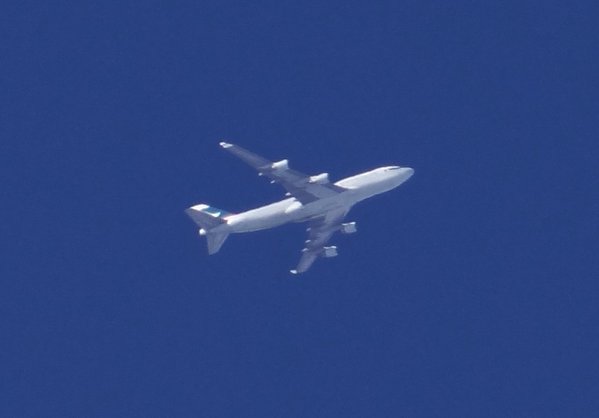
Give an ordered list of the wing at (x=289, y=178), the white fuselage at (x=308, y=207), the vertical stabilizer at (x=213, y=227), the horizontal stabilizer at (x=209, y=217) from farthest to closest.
→ 1. the horizontal stabilizer at (x=209, y=217)
2. the vertical stabilizer at (x=213, y=227)
3. the white fuselage at (x=308, y=207)
4. the wing at (x=289, y=178)

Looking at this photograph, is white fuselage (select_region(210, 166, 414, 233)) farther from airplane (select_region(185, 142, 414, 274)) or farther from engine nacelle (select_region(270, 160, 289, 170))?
engine nacelle (select_region(270, 160, 289, 170))

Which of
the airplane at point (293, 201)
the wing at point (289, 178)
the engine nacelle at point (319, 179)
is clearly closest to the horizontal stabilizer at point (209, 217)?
the airplane at point (293, 201)

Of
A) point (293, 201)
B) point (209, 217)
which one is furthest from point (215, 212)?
point (293, 201)

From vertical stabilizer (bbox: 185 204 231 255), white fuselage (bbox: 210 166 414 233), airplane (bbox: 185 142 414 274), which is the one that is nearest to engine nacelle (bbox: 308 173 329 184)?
airplane (bbox: 185 142 414 274)

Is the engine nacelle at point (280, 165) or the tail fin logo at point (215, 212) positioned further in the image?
the tail fin logo at point (215, 212)

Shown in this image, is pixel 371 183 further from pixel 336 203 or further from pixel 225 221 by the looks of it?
pixel 225 221

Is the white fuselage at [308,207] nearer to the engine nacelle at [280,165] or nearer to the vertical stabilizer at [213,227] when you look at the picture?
the vertical stabilizer at [213,227]
